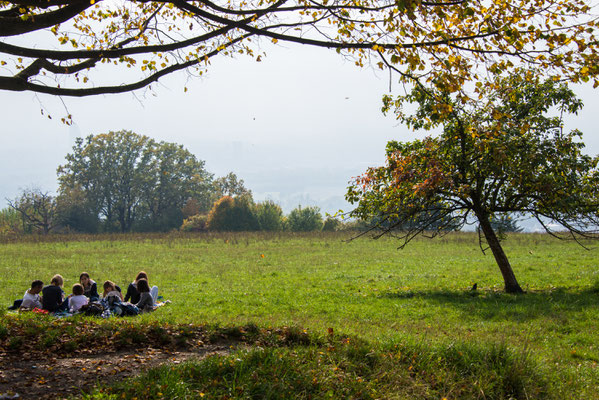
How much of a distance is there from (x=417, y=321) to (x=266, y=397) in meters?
6.79

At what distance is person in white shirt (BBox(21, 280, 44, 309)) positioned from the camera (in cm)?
1149

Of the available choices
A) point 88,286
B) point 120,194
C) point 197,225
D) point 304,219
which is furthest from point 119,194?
point 88,286

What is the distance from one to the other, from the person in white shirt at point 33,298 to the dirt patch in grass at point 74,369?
6.01m

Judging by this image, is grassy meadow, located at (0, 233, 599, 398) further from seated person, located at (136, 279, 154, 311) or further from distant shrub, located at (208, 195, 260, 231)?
distant shrub, located at (208, 195, 260, 231)

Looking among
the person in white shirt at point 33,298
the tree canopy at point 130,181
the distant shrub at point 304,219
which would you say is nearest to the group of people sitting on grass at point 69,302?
the person in white shirt at point 33,298

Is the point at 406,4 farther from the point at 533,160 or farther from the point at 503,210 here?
the point at 503,210

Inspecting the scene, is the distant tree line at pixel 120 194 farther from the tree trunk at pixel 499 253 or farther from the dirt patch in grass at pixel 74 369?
the dirt patch in grass at pixel 74 369

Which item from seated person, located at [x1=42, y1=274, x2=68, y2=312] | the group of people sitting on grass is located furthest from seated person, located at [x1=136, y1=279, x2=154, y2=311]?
seated person, located at [x1=42, y1=274, x2=68, y2=312]

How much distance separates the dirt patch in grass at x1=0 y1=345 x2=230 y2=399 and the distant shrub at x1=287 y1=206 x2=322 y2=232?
62.8 m

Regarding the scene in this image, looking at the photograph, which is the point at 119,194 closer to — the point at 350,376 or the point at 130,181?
the point at 130,181

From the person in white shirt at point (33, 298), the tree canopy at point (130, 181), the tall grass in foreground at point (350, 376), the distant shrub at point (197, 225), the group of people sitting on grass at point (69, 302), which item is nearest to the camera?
the tall grass in foreground at point (350, 376)

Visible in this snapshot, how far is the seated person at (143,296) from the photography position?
41.0 ft

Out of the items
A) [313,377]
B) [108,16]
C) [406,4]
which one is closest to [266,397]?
[313,377]

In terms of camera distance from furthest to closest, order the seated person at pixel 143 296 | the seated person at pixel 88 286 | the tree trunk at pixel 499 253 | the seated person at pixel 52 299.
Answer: the tree trunk at pixel 499 253, the seated person at pixel 88 286, the seated person at pixel 143 296, the seated person at pixel 52 299
